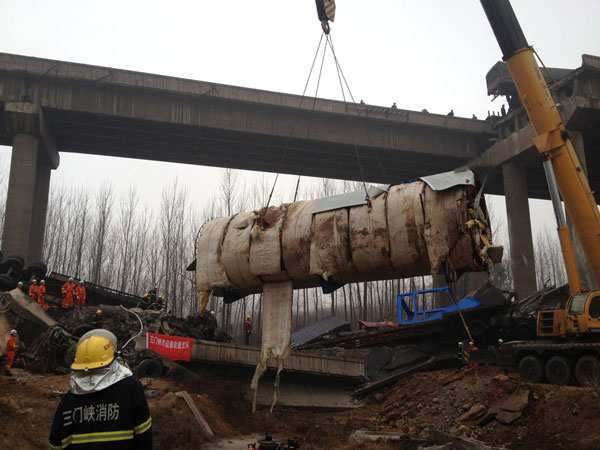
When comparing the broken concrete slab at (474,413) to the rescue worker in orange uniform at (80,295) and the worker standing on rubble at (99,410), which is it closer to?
the worker standing on rubble at (99,410)

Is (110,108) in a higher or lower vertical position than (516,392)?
higher

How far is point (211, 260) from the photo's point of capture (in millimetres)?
7395

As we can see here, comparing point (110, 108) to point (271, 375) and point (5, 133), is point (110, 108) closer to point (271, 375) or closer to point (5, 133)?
point (5, 133)

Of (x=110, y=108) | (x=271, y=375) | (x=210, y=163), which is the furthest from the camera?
(x=210, y=163)

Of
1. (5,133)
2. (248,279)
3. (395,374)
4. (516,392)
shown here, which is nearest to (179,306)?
(5,133)

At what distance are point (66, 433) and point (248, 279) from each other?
415 cm

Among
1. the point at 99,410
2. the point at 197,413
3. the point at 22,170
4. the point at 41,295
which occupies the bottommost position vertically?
the point at 197,413

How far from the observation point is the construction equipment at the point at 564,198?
12531 millimetres

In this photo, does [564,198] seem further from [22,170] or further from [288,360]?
[22,170]

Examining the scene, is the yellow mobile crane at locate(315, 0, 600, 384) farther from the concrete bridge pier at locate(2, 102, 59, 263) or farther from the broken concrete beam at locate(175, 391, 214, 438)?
the concrete bridge pier at locate(2, 102, 59, 263)

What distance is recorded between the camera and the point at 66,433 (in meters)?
3.20

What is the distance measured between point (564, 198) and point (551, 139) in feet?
5.21

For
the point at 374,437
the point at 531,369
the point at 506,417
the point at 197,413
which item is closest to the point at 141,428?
the point at 197,413

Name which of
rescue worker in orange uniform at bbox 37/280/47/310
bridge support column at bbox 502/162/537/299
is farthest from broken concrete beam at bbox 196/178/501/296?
bridge support column at bbox 502/162/537/299
